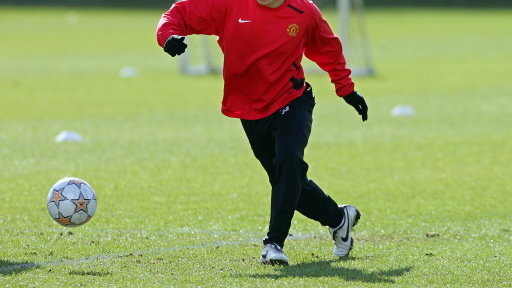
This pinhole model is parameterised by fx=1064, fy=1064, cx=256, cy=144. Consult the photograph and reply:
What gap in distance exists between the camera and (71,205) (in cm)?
761

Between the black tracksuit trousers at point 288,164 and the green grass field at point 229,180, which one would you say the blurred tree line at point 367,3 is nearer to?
the green grass field at point 229,180

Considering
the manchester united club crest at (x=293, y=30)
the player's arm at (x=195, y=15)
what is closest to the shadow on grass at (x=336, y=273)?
the manchester united club crest at (x=293, y=30)

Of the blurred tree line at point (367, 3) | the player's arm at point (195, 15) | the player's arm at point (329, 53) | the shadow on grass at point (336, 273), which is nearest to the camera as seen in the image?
the shadow on grass at point (336, 273)

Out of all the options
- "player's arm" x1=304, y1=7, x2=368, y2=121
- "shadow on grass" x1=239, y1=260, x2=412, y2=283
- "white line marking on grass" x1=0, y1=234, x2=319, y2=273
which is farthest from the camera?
"player's arm" x1=304, y1=7, x2=368, y2=121

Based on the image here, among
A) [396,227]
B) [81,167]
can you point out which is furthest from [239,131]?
[396,227]

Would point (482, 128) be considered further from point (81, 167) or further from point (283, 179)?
point (283, 179)

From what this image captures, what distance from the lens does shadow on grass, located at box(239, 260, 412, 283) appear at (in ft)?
21.8

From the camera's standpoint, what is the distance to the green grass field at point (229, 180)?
6977 mm

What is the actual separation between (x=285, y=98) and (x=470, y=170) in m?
5.18

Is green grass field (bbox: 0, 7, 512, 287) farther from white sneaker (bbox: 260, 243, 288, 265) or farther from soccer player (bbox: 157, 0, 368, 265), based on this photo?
soccer player (bbox: 157, 0, 368, 265)

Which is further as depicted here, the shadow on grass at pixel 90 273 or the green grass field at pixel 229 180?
the green grass field at pixel 229 180

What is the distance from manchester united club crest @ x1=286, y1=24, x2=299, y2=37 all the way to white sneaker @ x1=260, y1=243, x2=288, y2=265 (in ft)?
4.70

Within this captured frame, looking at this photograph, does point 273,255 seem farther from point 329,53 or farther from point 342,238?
point 329,53

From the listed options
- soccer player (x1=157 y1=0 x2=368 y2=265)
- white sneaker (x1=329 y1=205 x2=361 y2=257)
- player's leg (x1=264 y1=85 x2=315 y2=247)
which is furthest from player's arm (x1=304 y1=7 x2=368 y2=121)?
white sneaker (x1=329 y1=205 x2=361 y2=257)
